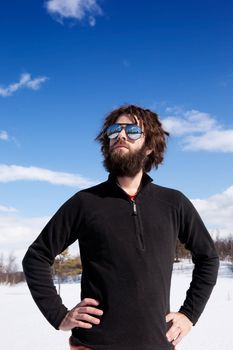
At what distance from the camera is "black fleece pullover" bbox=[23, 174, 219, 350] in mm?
2664

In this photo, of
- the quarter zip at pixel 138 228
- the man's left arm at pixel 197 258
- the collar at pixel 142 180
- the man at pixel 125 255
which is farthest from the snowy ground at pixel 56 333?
the quarter zip at pixel 138 228

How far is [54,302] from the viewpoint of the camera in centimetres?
286

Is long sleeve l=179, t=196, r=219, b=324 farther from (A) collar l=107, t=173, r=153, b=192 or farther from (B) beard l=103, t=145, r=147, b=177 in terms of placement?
(B) beard l=103, t=145, r=147, b=177

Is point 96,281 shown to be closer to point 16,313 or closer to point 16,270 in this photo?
point 16,313

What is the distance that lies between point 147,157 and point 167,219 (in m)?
0.76

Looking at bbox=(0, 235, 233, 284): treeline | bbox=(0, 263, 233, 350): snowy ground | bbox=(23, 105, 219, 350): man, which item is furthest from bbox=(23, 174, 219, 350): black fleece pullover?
bbox=(0, 235, 233, 284): treeline

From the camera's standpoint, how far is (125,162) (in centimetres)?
312

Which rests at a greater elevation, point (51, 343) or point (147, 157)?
point (147, 157)

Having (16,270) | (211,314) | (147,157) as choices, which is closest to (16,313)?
(211,314)

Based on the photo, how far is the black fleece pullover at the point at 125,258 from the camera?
2.66 m

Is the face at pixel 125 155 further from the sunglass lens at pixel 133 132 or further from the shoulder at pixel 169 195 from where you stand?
the shoulder at pixel 169 195

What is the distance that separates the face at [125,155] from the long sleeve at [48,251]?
1.35ft

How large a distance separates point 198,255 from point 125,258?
728 mm

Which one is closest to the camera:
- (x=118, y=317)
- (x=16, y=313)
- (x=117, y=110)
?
(x=118, y=317)
